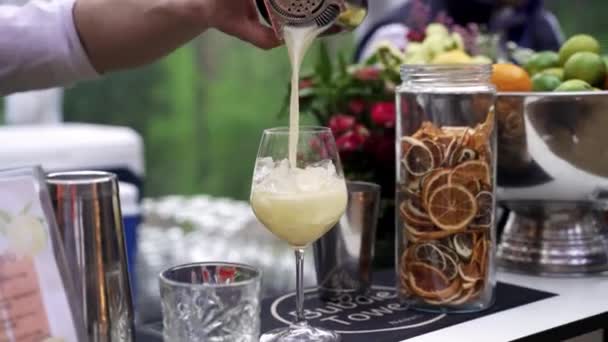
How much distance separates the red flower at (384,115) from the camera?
1.48 m

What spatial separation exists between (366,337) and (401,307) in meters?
0.14

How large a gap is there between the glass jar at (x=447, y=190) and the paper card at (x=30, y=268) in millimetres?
497

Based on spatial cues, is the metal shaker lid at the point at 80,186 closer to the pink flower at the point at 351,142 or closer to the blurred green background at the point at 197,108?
the pink flower at the point at 351,142

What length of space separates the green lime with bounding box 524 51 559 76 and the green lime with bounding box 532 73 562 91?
0.06 meters

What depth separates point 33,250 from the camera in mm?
805

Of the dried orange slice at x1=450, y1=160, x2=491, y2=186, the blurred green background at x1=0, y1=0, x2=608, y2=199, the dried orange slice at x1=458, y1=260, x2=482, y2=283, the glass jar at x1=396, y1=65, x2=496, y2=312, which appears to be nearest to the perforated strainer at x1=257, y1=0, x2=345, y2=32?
the glass jar at x1=396, y1=65, x2=496, y2=312

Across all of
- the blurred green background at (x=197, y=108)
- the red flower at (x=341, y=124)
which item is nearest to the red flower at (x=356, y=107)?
the red flower at (x=341, y=124)

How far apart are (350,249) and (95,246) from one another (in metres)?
0.43

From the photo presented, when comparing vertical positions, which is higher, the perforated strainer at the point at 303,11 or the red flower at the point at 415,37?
the perforated strainer at the point at 303,11

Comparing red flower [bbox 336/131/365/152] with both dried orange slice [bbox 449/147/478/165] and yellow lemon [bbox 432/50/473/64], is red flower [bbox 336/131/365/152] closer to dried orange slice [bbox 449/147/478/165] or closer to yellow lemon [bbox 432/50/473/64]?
yellow lemon [bbox 432/50/473/64]

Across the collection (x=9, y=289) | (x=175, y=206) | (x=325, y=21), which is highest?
(x=325, y=21)

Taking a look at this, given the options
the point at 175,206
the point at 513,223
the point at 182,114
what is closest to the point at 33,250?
the point at 513,223

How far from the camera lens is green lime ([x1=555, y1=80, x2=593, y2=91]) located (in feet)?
4.35

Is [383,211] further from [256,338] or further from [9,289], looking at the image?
[9,289]
